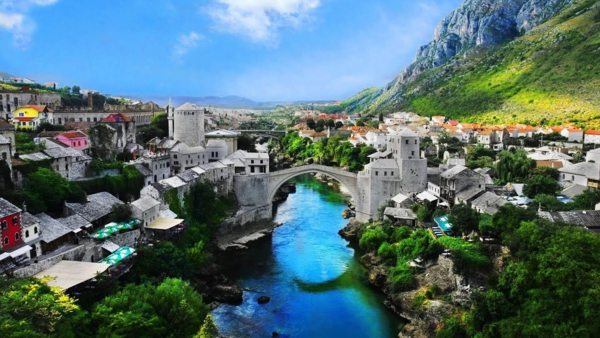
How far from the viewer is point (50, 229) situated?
20578mm

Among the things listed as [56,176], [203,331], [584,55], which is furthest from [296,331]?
[584,55]

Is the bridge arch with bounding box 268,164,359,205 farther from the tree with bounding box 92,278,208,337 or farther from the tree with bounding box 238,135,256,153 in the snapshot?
the tree with bounding box 92,278,208,337

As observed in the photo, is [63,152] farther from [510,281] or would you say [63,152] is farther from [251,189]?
[510,281]

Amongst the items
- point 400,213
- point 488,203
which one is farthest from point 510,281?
point 400,213

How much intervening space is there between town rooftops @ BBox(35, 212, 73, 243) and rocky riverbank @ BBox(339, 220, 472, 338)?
14.6 metres

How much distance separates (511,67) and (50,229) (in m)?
72.7

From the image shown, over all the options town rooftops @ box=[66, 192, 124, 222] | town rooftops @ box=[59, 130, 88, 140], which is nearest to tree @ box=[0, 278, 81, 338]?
town rooftops @ box=[66, 192, 124, 222]

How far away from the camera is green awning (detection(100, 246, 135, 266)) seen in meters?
20.3

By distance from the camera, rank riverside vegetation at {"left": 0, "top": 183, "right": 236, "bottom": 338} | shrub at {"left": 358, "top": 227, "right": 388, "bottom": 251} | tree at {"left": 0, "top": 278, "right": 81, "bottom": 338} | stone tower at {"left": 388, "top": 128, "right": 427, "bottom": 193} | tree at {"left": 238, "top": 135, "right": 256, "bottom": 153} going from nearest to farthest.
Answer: tree at {"left": 0, "top": 278, "right": 81, "bottom": 338}
riverside vegetation at {"left": 0, "top": 183, "right": 236, "bottom": 338}
shrub at {"left": 358, "top": 227, "right": 388, "bottom": 251}
stone tower at {"left": 388, "top": 128, "right": 427, "bottom": 193}
tree at {"left": 238, "top": 135, "right": 256, "bottom": 153}

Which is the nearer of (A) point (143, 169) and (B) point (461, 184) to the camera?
(B) point (461, 184)

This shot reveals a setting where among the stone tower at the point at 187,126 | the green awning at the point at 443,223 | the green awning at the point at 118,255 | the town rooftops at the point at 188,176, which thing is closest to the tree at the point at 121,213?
the green awning at the point at 118,255

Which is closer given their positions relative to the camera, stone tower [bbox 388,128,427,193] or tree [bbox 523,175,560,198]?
tree [bbox 523,175,560,198]

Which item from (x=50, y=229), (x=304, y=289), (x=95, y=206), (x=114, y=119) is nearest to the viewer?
(x=50, y=229)

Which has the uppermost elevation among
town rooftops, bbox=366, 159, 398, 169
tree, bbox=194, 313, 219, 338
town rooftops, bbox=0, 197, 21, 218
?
town rooftops, bbox=366, 159, 398, 169
